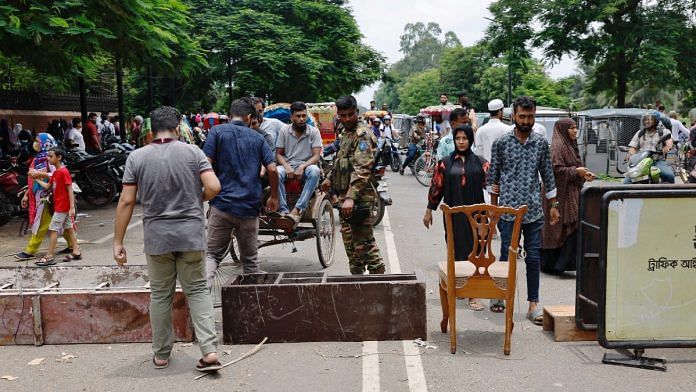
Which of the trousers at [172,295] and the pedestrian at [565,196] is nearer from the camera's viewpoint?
the trousers at [172,295]

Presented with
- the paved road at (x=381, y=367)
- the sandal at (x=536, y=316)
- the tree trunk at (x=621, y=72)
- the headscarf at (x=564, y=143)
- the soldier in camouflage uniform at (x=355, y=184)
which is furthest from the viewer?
the tree trunk at (x=621, y=72)

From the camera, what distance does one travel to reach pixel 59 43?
10.9 m

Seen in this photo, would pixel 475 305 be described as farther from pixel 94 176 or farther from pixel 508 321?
pixel 94 176

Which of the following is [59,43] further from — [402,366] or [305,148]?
[402,366]

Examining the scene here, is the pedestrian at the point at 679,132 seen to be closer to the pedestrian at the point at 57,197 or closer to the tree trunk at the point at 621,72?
the tree trunk at the point at 621,72

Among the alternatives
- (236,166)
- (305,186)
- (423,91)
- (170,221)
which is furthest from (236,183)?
(423,91)

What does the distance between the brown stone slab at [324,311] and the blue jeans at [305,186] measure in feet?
7.83

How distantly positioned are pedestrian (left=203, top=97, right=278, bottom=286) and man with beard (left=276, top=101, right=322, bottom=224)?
1.75 metres

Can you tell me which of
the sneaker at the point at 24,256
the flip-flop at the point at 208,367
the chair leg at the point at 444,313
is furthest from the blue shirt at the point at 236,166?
the sneaker at the point at 24,256

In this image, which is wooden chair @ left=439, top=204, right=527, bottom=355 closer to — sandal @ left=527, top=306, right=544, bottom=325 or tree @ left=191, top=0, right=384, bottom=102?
sandal @ left=527, top=306, right=544, bottom=325

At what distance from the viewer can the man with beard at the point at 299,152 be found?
812 centimetres

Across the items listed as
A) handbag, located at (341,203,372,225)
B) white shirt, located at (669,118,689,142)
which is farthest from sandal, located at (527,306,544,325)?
white shirt, located at (669,118,689,142)

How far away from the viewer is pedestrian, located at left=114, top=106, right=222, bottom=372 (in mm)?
4957

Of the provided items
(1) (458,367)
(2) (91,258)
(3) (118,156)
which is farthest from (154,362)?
(3) (118,156)
